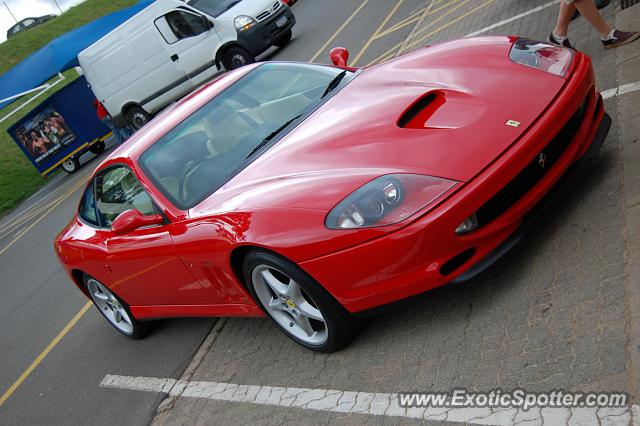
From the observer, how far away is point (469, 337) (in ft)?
10.9

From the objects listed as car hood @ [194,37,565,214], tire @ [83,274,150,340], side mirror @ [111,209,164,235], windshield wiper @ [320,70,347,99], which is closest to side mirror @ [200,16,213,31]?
tire @ [83,274,150,340]

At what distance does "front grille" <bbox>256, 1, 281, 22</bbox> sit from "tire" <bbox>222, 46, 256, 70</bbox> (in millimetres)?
815

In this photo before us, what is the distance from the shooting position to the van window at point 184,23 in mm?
15008

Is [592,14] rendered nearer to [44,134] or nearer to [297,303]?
[297,303]

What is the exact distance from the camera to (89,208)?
5316 mm

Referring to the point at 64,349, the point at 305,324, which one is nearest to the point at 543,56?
the point at 305,324

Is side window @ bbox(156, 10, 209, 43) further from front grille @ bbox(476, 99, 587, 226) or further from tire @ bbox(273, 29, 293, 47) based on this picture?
front grille @ bbox(476, 99, 587, 226)

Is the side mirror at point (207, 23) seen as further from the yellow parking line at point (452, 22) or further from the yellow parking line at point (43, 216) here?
the yellow parking line at point (452, 22)

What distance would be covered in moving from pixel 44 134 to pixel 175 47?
4.09m

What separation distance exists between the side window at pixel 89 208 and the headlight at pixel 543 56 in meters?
3.28

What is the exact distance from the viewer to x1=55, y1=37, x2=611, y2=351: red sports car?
3188 millimetres

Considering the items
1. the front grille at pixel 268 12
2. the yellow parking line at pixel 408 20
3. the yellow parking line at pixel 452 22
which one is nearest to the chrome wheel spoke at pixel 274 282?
the yellow parking line at pixel 452 22

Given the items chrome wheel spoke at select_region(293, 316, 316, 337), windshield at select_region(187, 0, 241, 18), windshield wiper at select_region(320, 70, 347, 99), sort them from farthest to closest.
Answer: windshield at select_region(187, 0, 241, 18) → windshield wiper at select_region(320, 70, 347, 99) → chrome wheel spoke at select_region(293, 316, 316, 337)

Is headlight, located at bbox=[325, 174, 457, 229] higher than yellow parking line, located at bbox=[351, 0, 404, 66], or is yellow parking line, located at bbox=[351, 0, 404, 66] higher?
headlight, located at bbox=[325, 174, 457, 229]
